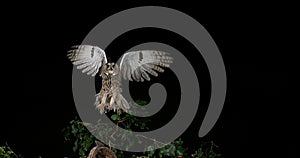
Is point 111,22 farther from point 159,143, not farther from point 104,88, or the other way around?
point 159,143

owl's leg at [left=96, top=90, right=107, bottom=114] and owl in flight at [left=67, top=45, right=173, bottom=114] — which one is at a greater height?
owl in flight at [left=67, top=45, right=173, bottom=114]

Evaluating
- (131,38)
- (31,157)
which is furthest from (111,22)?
(31,157)

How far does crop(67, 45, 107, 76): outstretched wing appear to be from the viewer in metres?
2.38

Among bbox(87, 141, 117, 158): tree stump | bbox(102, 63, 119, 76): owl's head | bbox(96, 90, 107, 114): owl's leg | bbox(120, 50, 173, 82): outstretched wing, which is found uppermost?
bbox(120, 50, 173, 82): outstretched wing

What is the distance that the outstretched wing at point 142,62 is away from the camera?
2.33 m

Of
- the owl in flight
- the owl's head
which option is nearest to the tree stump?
the owl in flight

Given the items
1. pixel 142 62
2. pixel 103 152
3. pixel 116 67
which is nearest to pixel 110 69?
pixel 116 67

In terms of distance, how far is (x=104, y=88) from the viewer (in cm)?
239

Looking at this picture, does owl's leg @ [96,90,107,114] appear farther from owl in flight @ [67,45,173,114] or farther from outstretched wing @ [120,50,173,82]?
outstretched wing @ [120,50,173,82]

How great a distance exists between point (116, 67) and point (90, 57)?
13 cm

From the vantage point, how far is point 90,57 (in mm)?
2398

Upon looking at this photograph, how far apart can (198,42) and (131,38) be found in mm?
475

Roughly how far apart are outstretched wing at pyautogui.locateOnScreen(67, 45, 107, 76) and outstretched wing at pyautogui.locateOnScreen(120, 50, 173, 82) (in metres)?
0.10

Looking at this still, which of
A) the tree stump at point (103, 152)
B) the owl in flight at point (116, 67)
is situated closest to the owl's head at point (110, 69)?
the owl in flight at point (116, 67)
